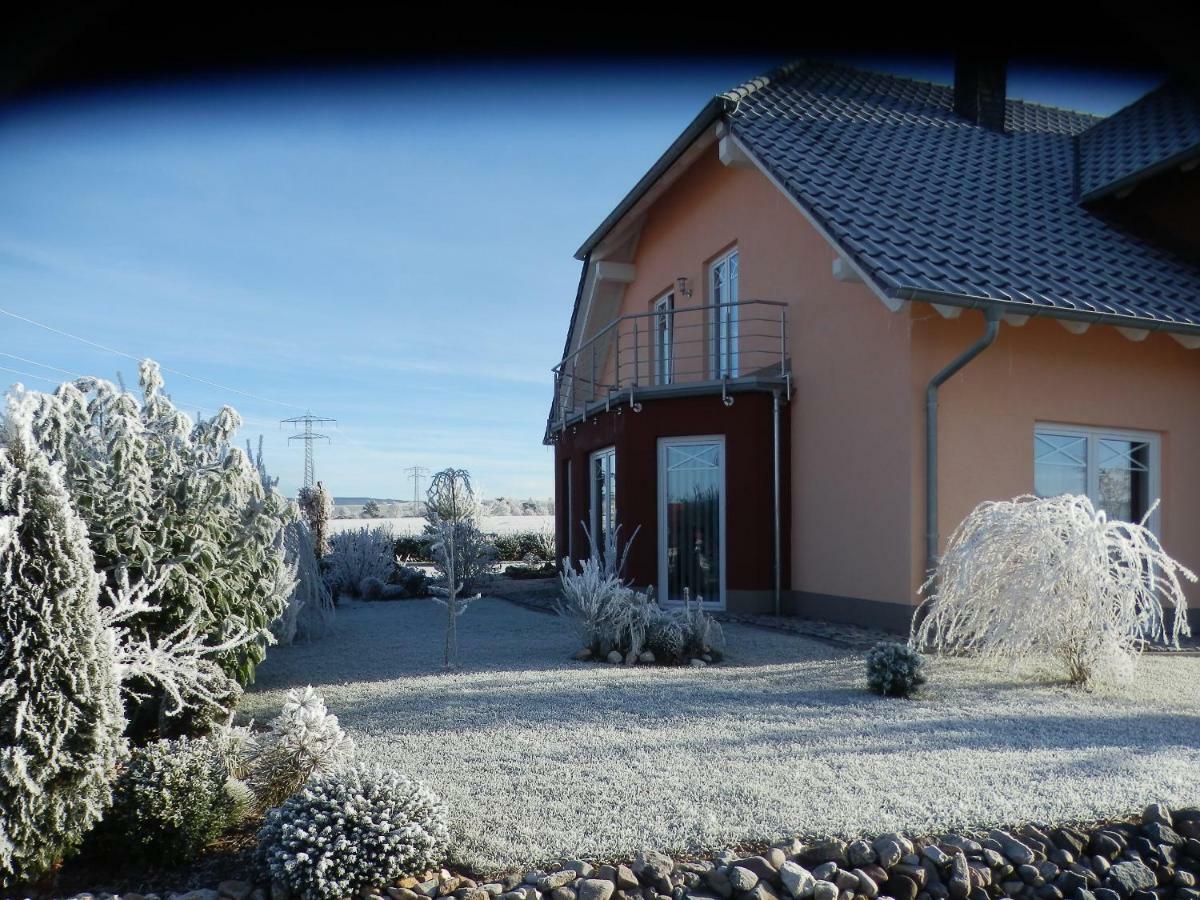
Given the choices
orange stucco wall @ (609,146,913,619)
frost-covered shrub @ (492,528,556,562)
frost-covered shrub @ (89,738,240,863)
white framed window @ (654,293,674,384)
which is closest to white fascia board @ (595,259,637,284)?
white framed window @ (654,293,674,384)

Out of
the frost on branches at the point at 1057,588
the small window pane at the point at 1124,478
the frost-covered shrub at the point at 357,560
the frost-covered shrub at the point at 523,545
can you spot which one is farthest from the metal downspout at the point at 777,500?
the frost-covered shrub at the point at 523,545

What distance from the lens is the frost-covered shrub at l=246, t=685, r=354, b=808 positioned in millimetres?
4027

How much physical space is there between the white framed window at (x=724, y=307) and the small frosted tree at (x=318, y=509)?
989cm

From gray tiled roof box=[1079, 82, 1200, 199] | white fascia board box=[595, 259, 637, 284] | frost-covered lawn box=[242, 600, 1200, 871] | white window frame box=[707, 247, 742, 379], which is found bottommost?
frost-covered lawn box=[242, 600, 1200, 871]

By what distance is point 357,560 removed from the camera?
588 inches

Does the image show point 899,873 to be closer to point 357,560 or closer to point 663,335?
point 663,335

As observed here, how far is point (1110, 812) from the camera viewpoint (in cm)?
388

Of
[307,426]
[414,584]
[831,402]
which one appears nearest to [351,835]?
[831,402]

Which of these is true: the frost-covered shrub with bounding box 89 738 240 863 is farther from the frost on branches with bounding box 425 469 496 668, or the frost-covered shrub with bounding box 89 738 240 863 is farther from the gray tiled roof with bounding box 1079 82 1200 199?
the gray tiled roof with bounding box 1079 82 1200 199

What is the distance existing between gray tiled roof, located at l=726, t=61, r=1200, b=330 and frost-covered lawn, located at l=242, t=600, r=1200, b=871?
11.3 ft

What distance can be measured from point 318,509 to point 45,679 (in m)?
16.3

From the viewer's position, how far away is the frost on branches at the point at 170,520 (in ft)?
17.0

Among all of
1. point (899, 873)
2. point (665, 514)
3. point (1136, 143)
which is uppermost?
point (1136, 143)

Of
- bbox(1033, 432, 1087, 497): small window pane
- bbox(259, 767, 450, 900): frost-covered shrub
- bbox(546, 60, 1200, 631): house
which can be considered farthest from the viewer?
bbox(1033, 432, 1087, 497): small window pane
